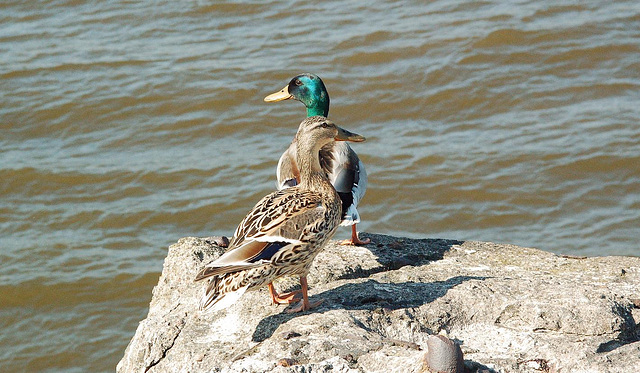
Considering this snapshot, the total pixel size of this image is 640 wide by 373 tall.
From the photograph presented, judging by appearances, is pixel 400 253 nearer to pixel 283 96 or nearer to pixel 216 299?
pixel 216 299

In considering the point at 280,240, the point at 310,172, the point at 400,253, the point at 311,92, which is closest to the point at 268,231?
the point at 280,240

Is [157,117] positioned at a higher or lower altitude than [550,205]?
higher

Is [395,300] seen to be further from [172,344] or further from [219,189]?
[219,189]

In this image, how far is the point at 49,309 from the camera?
8039 mm

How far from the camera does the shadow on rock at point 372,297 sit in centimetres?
390

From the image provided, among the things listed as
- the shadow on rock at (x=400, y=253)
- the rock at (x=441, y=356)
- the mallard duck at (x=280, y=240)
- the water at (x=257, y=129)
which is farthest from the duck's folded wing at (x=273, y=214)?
the water at (x=257, y=129)

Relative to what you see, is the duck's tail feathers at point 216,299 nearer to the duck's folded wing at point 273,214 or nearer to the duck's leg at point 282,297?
the duck's folded wing at point 273,214

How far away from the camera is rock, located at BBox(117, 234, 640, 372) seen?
131 inches

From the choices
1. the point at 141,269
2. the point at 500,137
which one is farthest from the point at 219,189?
the point at 500,137

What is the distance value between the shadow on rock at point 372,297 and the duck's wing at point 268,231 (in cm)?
32

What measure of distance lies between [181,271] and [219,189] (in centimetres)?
482

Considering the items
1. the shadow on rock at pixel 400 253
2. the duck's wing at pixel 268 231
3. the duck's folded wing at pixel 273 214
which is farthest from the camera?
the shadow on rock at pixel 400 253

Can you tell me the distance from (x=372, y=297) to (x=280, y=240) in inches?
21.5

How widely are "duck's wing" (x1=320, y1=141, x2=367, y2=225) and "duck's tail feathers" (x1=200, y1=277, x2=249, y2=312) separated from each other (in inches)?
66.3
